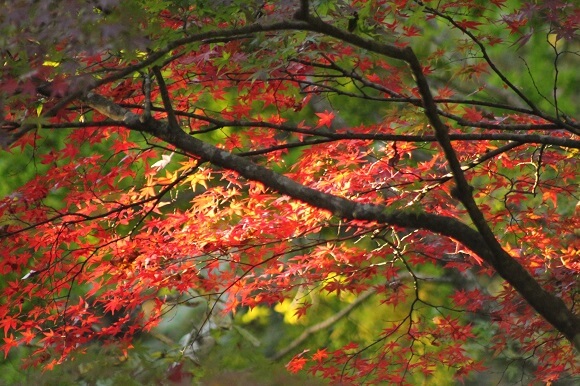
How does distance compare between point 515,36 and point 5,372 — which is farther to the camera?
point 515,36

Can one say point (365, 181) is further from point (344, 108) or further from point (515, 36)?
point (515, 36)

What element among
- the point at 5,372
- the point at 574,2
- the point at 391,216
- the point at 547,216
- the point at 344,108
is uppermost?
the point at 344,108

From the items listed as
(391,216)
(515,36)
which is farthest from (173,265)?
(515,36)

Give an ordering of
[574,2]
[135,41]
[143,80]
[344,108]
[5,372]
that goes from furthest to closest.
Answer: [344,108]
[5,372]
[143,80]
[574,2]
[135,41]

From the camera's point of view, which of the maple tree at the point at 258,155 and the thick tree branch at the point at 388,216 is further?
the thick tree branch at the point at 388,216

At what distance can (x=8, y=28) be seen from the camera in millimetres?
2148

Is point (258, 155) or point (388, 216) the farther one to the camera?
point (258, 155)

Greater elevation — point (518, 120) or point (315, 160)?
point (518, 120)

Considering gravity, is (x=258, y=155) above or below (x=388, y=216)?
above

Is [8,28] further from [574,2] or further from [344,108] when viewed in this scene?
[344,108]

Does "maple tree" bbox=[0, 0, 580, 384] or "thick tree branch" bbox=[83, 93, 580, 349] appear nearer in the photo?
"maple tree" bbox=[0, 0, 580, 384]

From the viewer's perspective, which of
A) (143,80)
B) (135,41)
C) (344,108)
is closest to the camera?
(135,41)

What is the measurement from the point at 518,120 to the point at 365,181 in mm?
817

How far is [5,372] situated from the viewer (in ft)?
20.4
